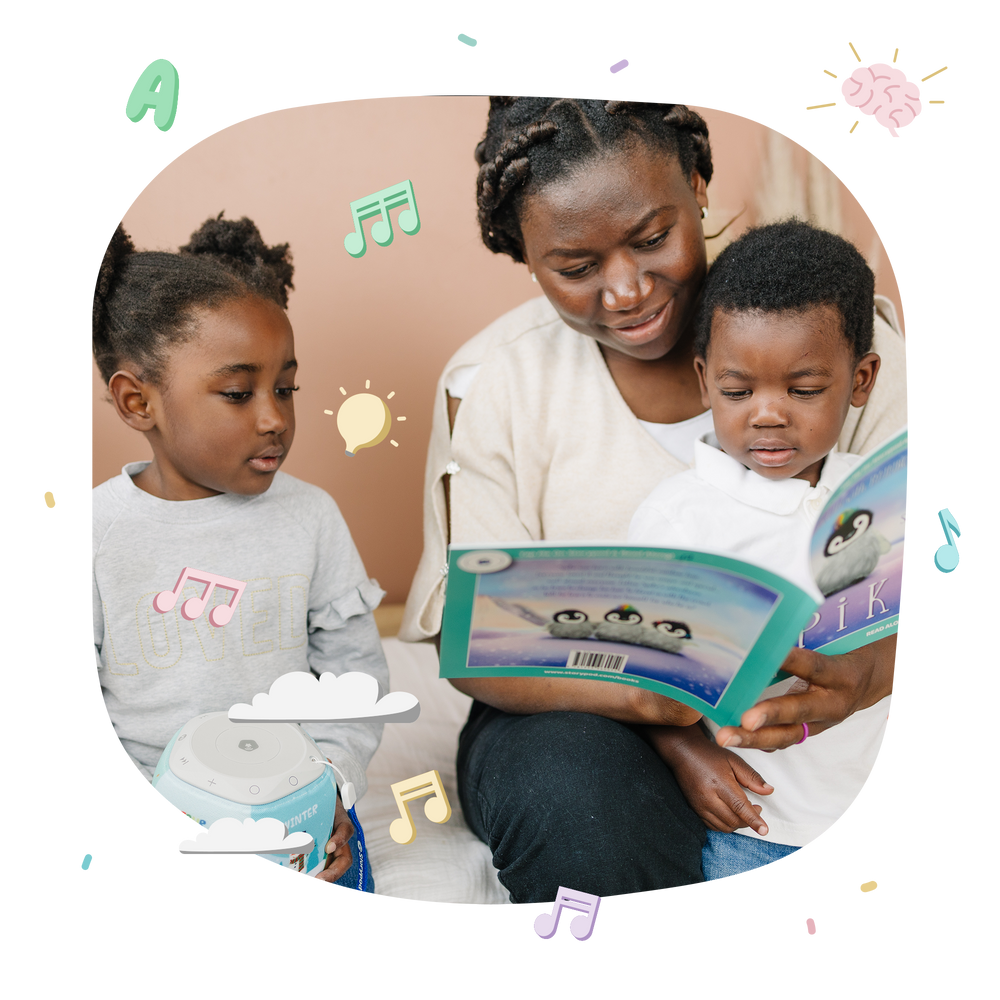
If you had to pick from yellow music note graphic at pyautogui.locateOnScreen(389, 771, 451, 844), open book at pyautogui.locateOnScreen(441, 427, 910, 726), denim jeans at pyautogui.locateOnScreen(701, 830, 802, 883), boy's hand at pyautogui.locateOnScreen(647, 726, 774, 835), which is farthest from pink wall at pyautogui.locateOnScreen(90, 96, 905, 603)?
denim jeans at pyautogui.locateOnScreen(701, 830, 802, 883)

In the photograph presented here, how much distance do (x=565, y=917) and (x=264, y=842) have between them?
38cm

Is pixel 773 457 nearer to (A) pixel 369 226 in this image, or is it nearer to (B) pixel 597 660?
(B) pixel 597 660

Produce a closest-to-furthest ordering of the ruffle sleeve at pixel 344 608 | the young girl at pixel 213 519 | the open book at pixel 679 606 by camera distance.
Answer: the open book at pixel 679 606 < the young girl at pixel 213 519 < the ruffle sleeve at pixel 344 608

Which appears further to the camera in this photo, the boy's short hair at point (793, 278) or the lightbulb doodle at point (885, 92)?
the lightbulb doodle at point (885, 92)

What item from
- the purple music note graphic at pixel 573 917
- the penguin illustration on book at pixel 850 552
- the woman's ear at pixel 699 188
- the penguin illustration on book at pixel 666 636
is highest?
the woman's ear at pixel 699 188

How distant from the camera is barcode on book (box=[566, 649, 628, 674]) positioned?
1.29 metres

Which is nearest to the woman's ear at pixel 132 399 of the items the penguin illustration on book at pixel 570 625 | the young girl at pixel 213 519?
the young girl at pixel 213 519

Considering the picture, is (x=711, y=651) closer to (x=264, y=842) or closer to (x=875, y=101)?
(x=264, y=842)

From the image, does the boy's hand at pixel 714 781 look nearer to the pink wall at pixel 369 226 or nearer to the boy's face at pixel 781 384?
the boy's face at pixel 781 384

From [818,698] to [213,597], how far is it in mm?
745

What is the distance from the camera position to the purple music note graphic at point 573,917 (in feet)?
4.41

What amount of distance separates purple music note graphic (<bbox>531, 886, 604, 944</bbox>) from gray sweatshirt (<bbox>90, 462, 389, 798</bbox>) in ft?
0.91

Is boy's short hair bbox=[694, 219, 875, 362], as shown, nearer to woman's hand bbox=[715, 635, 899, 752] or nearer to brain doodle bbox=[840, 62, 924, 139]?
brain doodle bbox=[840, 62, 924, 139]

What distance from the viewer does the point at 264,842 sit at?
1.32 metres
